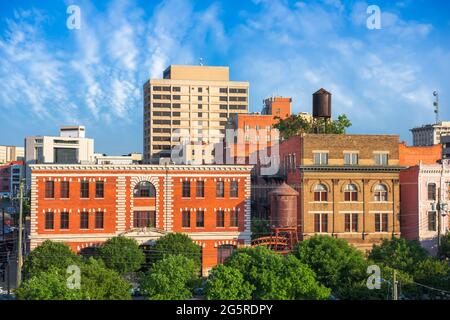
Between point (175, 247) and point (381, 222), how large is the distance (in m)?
20.4

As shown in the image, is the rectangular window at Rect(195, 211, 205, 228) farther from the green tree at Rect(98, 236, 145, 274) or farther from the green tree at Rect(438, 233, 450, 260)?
the green tree at Rect(438, 233, 450, 260)

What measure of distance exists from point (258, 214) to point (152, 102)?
96.3m

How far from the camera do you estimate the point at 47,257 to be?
50.8m

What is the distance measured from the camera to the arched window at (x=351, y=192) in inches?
2397

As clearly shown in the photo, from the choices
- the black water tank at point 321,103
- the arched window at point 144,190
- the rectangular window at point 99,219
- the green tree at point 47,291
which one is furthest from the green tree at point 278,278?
the black water tank at point 321,103

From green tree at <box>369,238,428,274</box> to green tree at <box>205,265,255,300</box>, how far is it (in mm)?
15422

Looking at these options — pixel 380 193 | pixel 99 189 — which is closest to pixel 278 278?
pixel 99 189

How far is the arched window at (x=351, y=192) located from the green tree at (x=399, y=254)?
9472 millimetres

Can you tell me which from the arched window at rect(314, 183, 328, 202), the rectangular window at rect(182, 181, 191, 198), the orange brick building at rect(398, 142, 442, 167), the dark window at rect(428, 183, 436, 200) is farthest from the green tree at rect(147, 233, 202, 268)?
the orange brick building at rect(398, 142, 442, 167)

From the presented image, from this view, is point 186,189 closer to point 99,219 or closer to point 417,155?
point 99,219

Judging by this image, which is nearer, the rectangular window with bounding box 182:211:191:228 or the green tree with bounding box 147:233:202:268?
the green tree with bounding box 147:233:202:268

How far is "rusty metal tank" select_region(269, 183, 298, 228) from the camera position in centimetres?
5888

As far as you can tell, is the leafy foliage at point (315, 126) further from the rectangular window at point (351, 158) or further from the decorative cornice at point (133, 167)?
the decorative cornice at point (133, 167)
